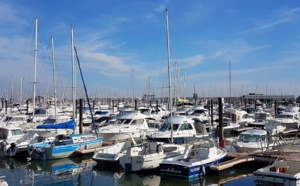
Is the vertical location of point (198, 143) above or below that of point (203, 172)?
above

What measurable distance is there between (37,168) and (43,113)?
88.7ft

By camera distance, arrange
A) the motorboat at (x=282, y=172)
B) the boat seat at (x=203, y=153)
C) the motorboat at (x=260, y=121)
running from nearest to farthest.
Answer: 1. the motorboat at (x=282, y=172)
2. the boat seat at (x=203, y=153)
3. the motorboat at (x=260, y=121)

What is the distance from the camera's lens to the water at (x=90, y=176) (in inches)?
683

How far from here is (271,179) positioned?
579 inches

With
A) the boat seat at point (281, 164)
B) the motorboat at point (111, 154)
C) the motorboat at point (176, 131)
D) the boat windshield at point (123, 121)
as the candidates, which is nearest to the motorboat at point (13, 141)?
the motorboat at point (111, 154)

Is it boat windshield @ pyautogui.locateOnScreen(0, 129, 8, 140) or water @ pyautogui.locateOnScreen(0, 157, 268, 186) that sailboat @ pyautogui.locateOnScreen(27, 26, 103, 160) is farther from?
boat windshield @ pyautogui.locateOnScreen(0, 129, 8, 140)

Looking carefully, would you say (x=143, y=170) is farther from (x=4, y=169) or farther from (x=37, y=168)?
(x=4, y=169)

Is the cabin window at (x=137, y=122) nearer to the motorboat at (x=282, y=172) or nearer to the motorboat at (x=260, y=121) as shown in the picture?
→ the motorboat at (x=260, y=121)

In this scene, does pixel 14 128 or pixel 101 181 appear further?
pixel 14 128

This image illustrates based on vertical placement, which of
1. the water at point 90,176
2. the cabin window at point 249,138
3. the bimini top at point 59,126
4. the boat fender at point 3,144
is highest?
the bimini top at point 59,126

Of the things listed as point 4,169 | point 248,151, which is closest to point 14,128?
point 4,169

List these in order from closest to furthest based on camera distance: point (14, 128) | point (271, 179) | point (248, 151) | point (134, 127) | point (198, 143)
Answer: point (271, 179)
point (198, 143)
point (248, 151)
point (14, 128)
point (134, 127)

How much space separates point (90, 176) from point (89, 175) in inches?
8.8

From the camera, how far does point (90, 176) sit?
1886 centimetres
